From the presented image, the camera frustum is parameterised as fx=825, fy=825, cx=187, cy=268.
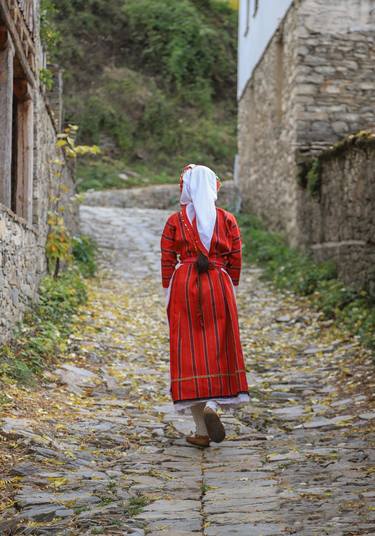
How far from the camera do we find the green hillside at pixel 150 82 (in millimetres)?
25312

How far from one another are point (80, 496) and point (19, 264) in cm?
345

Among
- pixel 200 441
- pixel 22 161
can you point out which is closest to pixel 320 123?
pixel 22 161

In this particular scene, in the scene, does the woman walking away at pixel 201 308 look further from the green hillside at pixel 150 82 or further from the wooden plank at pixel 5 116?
the green hillside at pixel 150 82

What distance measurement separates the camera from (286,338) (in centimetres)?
897

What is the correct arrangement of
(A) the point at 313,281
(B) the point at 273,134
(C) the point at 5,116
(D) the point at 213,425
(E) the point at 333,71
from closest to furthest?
(D) the point at 213,425
(C) the point at 5,116
(A) the point at 313,281
(E) the point at 333,71
(B) the point at 273,134

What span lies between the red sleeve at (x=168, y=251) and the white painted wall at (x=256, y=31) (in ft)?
28.5

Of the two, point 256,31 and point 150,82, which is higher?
point 150,82

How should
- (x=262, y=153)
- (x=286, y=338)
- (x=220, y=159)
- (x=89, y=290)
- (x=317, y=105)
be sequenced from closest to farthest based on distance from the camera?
(x=286, y=338) < (x=89, y=290) < (x=317, y=105) < (x=262, y=153) < (x=220, y=159)

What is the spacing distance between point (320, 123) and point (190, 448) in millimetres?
8325

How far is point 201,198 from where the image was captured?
17.0ft

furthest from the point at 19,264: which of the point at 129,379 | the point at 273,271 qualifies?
the point at 273,271

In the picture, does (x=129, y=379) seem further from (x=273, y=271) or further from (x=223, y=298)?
(x=273, y=271)

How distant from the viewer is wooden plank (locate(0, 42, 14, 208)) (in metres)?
6.28

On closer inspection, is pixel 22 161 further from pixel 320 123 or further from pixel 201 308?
pixel 320 123
